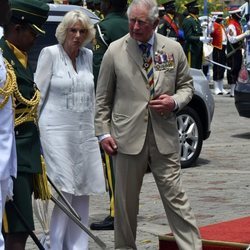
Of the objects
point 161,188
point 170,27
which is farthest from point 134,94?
point 170,27

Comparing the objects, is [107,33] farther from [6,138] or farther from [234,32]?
[234,32]

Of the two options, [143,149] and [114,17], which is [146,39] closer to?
[143,149]

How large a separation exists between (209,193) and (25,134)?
477cm

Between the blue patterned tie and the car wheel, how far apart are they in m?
5.50

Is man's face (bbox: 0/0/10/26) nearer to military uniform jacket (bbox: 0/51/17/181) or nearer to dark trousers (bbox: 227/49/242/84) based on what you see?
military uniform jacket (bbox: 0/51/17/181)

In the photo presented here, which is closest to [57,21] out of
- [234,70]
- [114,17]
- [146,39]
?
[114,17]

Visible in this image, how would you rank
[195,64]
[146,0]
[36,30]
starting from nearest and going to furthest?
[36,30] → [146,0] → [195,64]

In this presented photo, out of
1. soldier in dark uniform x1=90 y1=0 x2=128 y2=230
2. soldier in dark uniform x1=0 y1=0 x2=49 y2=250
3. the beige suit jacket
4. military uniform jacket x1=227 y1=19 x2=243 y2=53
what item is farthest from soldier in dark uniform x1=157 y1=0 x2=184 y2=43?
soldier in dark uniform x1=0 y1=0 x2=49 y2=250

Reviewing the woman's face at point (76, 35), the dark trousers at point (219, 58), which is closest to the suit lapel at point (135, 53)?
the woman's face at point (76, 35)

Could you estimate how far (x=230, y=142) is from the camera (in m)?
15.2

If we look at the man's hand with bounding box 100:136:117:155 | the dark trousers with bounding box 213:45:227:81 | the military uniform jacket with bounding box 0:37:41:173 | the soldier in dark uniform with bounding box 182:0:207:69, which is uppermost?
the military uniform jacket with bounding box 0:37:41:173

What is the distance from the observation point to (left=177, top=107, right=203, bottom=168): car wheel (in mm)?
12609

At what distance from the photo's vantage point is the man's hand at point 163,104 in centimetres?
697

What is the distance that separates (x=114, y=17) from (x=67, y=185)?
6.69ft
